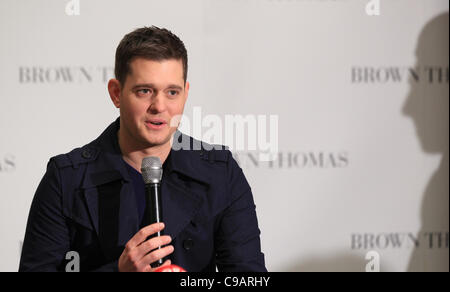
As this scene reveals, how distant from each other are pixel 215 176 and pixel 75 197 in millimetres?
394

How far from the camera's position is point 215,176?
164 cm

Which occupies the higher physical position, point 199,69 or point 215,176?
point 199,69

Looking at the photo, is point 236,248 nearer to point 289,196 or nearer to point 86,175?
point 86,175

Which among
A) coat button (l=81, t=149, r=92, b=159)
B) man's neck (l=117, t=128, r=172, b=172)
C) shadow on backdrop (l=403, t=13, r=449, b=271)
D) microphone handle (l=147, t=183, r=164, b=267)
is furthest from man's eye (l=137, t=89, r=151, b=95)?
shadow on backdrop (l=403, t=13, r=449, b=271)

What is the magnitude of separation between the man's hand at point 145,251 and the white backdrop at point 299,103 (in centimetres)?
112

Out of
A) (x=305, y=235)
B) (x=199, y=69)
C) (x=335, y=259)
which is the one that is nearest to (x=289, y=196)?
(x=305, y=235)

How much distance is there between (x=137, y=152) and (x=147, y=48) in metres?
0.29

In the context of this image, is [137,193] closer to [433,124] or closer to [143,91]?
[143,91]

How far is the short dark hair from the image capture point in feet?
4.90

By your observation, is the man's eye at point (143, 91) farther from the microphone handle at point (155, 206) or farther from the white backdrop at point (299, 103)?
the white backdrop at point (299, 103)

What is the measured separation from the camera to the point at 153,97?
1480 mm

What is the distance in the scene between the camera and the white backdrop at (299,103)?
231cm

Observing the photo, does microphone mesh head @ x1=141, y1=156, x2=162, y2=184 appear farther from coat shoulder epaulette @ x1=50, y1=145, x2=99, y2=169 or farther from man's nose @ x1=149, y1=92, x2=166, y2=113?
coat shoulder epaulette @ x1=50, y1=145, x2=99, y2=169

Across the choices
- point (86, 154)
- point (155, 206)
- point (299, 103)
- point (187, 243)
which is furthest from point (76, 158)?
point (299, 103)
